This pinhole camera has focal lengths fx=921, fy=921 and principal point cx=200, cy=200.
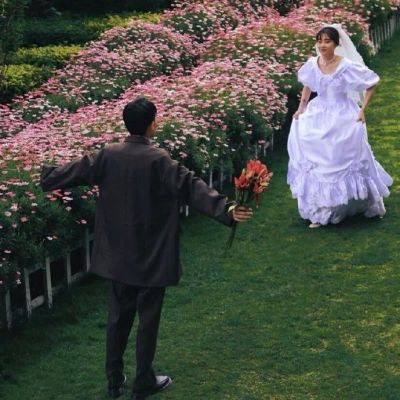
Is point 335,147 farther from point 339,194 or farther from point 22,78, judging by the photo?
point 22,78

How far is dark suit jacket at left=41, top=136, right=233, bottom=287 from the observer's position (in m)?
5.30

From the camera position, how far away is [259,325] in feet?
22.2

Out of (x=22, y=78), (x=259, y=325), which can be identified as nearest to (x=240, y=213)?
(x=259, y=325)

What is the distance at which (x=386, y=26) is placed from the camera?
18812 millimetres

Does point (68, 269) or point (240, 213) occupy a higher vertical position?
point (240, 213)

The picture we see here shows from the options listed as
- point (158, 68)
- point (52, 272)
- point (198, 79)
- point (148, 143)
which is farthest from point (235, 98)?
point (148, 143)

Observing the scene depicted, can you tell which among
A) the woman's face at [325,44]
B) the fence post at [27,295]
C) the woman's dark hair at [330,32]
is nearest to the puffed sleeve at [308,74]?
the woman's face at [325,44]

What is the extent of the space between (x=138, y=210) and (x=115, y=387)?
118 centimetres

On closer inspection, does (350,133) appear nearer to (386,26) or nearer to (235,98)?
(235,98)

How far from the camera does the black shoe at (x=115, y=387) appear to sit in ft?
18.8

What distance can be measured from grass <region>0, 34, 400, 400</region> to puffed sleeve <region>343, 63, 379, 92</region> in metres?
1.34

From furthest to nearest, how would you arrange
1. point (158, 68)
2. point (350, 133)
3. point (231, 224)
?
point (158, 68)
point (350, 133)
point (231, 224)

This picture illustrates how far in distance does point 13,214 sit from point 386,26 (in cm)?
1370

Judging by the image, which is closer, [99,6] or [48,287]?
[48,287]
